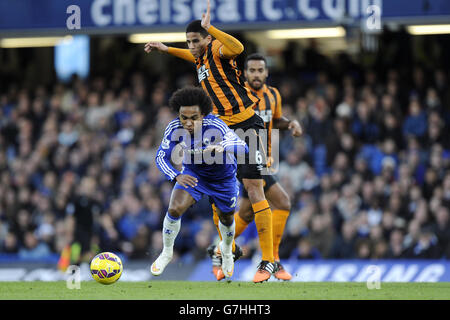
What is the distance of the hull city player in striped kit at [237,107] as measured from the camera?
369 inches

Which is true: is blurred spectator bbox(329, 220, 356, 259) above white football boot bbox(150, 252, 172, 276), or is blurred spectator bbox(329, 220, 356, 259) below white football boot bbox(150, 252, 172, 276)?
below

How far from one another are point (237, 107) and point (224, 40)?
34.0 inches

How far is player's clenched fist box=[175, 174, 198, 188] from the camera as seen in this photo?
882 cm

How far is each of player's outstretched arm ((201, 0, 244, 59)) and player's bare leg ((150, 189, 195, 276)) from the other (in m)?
1.57

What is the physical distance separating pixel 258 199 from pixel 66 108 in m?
11.2

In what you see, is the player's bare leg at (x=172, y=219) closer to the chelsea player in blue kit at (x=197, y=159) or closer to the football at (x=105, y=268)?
the chelsea player in blue kit at (x=197, y=159)

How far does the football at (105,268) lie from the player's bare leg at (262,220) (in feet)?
5.01

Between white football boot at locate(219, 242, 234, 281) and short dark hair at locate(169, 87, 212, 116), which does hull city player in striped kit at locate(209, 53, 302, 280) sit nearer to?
white football boot at locate(219, 242, 234, 281)

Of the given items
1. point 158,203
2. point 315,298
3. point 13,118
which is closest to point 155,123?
point 158,203

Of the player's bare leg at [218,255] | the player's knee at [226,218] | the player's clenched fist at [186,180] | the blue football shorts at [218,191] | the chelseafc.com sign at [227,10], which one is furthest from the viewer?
the chelseafc.com sign at [227,10]

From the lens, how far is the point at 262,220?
9.46m

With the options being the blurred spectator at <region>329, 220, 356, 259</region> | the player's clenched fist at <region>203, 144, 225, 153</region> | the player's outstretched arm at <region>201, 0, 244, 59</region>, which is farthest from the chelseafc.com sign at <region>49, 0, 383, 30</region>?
the player's clenched fist at <region>203, 144, 225, 153</region>

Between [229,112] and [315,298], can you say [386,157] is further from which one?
[315,298]

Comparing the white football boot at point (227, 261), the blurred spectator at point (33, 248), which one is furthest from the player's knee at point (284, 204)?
the blurred spectator at point (33, 248)
